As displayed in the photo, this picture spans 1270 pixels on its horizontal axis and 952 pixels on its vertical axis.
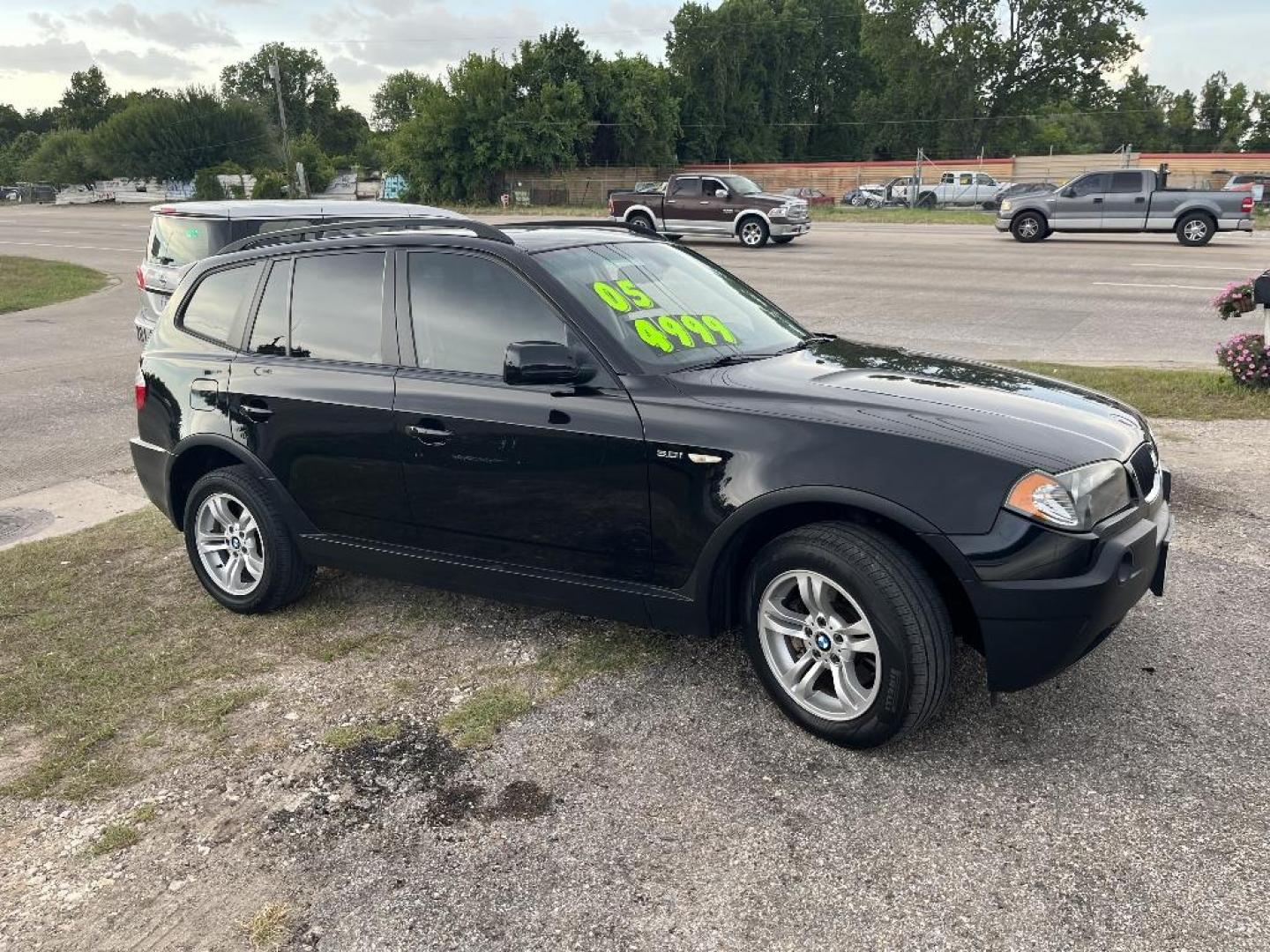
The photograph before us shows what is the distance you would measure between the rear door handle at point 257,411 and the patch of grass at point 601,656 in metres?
1.67

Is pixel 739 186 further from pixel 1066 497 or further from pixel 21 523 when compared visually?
pixel 1066 497

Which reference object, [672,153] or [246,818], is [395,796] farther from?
[672,153]

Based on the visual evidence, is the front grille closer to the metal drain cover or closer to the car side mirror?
the car side mirror

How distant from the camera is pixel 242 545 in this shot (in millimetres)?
4777

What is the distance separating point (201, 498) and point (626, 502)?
92.8 inches

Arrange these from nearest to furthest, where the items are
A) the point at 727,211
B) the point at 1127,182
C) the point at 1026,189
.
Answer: the point at 1127,182, the point at 727,211, the point at 1026,189

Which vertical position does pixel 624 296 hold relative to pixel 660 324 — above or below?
above

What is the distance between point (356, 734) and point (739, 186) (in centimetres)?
2366

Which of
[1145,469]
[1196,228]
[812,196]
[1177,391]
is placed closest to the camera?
[1145,469]

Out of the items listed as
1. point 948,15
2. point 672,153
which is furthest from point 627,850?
point 948,15

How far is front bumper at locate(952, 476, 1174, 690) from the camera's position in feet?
9.89

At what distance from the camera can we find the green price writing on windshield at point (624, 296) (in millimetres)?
3986

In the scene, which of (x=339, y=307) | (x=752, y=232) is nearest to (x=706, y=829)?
(x=339, y=307)

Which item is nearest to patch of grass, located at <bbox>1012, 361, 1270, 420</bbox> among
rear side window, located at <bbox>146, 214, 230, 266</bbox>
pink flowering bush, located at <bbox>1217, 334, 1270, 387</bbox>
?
pink flowering bush, located at <bbox>1217, 334, 1270, 387</bbox>
